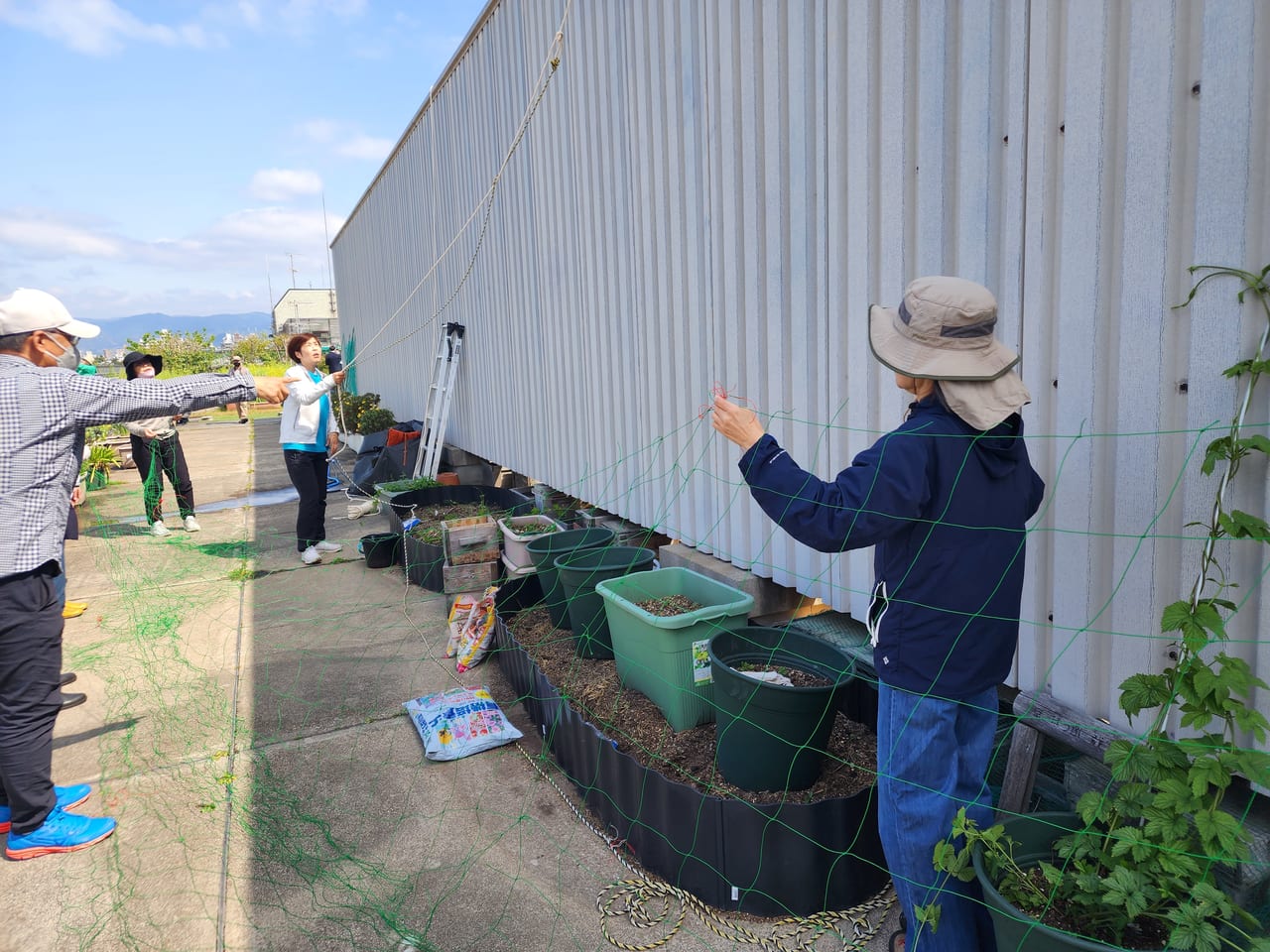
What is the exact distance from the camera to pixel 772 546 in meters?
3.62

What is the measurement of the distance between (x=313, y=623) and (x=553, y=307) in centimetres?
286

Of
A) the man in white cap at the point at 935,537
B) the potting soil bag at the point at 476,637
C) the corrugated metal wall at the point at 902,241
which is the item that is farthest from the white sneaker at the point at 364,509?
the man in white cap at the point at 935,537

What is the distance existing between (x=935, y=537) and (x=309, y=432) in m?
5.97

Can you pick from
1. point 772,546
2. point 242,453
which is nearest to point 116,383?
point 772,546

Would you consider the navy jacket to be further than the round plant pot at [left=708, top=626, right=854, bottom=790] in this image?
No

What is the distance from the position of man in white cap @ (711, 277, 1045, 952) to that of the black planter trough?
36 centimetres

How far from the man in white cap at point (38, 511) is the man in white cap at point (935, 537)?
2351 millimetres

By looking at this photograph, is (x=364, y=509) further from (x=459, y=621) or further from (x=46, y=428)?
(x=46, y=428)

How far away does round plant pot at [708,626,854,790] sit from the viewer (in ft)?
7.88

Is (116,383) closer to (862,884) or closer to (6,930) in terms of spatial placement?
(6,930)

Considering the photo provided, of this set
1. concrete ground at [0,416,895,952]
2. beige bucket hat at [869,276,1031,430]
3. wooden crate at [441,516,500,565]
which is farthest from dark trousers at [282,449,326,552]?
beige bucket hat at [869,276,1031,430]

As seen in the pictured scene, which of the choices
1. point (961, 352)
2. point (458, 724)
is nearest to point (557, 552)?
point (458, 724)

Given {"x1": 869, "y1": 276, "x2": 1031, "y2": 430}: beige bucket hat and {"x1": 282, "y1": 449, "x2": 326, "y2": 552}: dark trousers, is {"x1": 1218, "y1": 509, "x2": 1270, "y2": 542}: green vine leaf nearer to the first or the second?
{"x1": 869, "y1": 276, "x2": 1031, "y2": 430}: beige bucket hat

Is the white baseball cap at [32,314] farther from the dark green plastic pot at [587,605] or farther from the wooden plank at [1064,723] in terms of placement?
the wooden plank at [1064,723]
